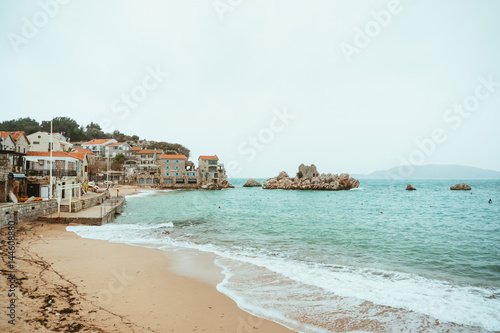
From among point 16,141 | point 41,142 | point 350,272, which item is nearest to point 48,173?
point 16,141

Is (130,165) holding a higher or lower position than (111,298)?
higher

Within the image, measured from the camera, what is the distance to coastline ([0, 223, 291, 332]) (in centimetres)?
695

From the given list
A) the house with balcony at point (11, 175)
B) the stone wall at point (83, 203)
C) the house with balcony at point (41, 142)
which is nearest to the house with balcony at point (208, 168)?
the house with balcony at point (41, 142)

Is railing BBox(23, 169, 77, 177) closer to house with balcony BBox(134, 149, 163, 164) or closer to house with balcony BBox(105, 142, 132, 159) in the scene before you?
house with balcony BBox(134, 149, 163, 164)

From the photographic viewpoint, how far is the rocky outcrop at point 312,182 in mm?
102250

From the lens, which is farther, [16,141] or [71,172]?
[71,172]

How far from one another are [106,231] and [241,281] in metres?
14.5

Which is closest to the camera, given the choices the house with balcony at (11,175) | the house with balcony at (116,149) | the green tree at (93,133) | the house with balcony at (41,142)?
the house with balcony at (11,175)

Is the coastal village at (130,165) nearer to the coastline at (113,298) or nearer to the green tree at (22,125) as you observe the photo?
the green tree at (22,125)

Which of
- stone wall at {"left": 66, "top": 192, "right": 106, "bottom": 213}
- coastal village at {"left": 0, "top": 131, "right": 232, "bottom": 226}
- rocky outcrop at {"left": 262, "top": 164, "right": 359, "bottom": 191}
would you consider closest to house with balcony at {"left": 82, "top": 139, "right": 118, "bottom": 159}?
coastal village at {"left": 0, "top": 131, "right": 232, "bottom": 226}

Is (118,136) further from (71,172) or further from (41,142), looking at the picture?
(71,172)

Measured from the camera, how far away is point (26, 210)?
795 inches

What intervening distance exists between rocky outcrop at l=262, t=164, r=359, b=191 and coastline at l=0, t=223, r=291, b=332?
94121 millimetres

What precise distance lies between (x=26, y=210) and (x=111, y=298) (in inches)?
667
